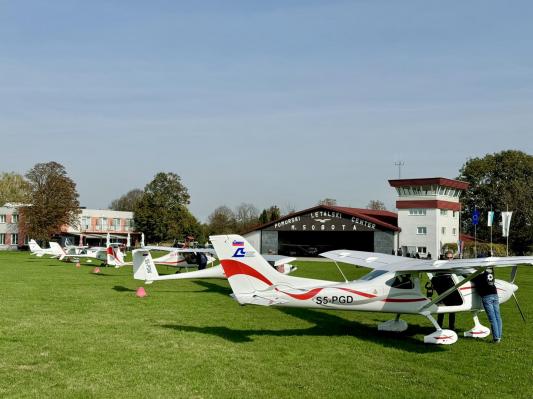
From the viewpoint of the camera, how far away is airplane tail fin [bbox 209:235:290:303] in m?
11.4

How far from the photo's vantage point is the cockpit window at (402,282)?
1146cm

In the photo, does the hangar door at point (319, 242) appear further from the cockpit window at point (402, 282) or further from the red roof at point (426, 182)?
the cockpit window at point (402, 282)

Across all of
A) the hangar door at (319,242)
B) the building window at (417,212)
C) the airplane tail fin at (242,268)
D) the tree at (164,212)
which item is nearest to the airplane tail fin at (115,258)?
the airplane tail fin at (242,268)

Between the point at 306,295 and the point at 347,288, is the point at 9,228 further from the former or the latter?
the point at 347,288

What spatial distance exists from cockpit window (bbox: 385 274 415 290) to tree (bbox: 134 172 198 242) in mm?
71735

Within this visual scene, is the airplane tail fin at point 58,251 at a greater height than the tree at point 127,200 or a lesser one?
lesser

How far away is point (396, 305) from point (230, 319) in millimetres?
4810

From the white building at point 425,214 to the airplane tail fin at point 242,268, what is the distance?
47.5 m

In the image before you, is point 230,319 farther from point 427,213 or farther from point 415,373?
point 427,213

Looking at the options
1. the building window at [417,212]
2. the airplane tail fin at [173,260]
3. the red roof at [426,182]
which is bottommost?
the airplane tail fin at [173,260]

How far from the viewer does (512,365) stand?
9469 millimetres

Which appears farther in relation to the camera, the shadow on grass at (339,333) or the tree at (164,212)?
the tree at (164,212)

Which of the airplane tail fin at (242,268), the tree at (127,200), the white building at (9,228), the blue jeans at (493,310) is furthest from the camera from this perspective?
the tree at (127,200)

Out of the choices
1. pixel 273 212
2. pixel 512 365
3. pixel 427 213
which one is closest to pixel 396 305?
pixel 512 365
